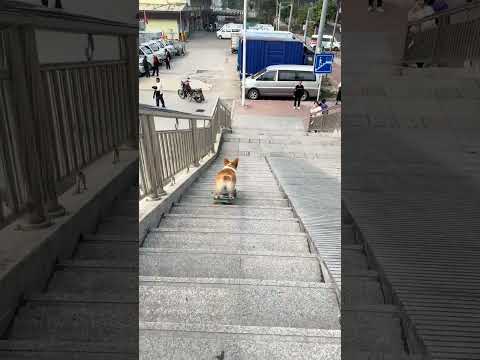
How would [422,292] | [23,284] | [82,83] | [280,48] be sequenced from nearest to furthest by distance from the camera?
1. [82,83]
2. [23,284]
3. [422,292]
4. [280,48]

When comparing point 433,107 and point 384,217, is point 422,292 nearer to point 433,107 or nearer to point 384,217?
point 384,217

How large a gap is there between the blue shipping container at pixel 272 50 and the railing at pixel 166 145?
26.4 inches

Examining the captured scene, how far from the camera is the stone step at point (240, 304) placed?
1248 millimetres

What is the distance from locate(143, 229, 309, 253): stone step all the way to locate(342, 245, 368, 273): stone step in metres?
0.21

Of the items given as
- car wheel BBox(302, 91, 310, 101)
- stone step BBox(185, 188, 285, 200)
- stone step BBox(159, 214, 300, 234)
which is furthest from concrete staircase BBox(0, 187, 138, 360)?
car wheel BBox(302, 91, 310, 101)

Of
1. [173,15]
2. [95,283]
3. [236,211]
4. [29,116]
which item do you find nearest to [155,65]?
[173,15]

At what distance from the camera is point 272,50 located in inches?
92.8

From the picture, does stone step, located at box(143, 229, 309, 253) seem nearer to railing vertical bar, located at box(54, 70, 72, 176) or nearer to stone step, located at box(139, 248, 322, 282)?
stone step, located at box(139, 248, 322, 282)

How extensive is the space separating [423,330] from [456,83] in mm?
2441

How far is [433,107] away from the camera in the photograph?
3.91m

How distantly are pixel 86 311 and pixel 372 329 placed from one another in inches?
40.0

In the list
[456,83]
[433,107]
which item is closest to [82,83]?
[456,83]

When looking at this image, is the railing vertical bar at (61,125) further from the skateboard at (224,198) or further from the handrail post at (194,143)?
the handrail post at (194,143)

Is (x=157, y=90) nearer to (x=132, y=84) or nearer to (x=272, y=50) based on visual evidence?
(x=132, y=84)
